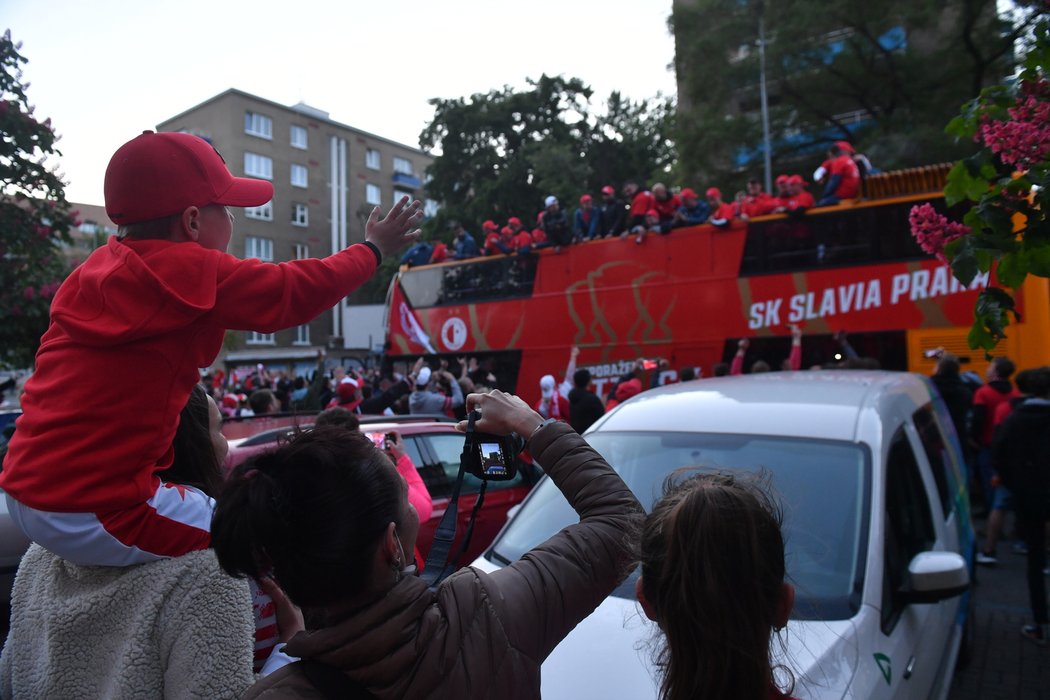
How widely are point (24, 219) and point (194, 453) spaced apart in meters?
8.86

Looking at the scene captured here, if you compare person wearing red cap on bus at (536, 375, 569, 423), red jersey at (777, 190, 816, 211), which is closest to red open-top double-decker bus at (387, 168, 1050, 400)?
red jersey at (777, 190, 816, 211)

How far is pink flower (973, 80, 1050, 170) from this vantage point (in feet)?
9.02

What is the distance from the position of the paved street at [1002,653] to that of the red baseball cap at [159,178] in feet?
16.0

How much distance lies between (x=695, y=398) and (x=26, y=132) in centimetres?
822

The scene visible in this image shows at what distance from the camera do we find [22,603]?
5.22 ft

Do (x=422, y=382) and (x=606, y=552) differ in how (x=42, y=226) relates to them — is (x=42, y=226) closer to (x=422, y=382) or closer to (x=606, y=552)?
(x=422, y=382)

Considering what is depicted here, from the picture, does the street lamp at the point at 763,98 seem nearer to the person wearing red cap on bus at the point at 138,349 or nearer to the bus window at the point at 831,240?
the bus window at the point at 831,240

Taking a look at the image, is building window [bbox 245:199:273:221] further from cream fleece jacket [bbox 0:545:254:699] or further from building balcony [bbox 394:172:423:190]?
cream fleece jacket [bbox 0:545:254:699]

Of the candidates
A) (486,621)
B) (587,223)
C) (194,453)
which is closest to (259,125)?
(587,223)

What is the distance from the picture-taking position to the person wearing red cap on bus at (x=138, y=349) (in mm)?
1391

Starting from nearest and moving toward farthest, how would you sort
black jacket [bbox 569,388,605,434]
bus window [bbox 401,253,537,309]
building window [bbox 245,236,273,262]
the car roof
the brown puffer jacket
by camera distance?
1. the brown puffer jacket
2. the car roof
3. black jacket [bbox 569,388,605,434]
4. bus window [bbox 401,253,537,309]
5. building window [bbox 245,236,273,262]

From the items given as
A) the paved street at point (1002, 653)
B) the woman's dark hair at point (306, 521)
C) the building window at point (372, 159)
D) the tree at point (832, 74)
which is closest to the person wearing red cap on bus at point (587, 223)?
the tree at point (832, 74)

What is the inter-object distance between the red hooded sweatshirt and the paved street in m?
4.73

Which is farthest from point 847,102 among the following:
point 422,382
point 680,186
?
point 422,382
